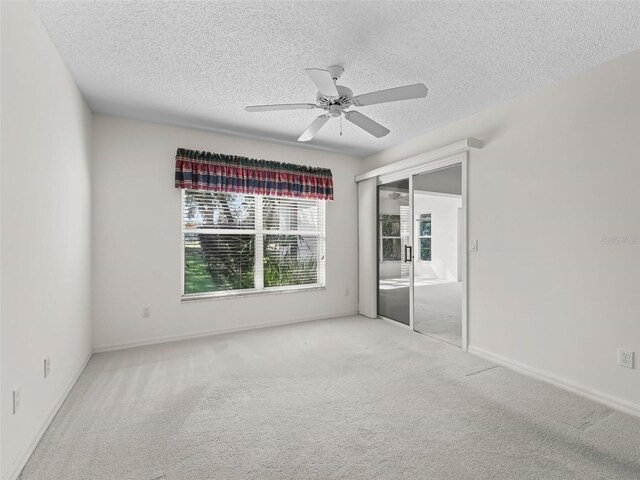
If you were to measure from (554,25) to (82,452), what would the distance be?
12.3 feet

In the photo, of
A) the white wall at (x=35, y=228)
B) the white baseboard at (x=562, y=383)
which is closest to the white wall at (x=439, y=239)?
the white baseboard at (x=562, y=383)

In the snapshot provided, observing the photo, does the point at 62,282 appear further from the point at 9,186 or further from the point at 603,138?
the point at 603,138

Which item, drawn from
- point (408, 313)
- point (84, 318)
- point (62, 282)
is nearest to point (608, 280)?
point (408, 313)

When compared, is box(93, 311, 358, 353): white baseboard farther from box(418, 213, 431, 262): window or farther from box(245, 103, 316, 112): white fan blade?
box(245, 103, 316, 112): white fan blade

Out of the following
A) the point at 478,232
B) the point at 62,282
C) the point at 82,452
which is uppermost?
the point at 478,232

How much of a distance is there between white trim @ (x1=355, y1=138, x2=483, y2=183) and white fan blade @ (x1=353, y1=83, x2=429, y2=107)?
4.40 ft

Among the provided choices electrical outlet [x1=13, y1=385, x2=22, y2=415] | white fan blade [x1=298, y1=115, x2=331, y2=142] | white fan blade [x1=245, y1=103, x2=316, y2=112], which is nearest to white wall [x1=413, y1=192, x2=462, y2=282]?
white fan blade [x1=298, y1=115, x2=331, y2=142]

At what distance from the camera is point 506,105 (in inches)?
119

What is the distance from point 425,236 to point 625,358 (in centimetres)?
226

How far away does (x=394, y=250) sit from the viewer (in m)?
4.48

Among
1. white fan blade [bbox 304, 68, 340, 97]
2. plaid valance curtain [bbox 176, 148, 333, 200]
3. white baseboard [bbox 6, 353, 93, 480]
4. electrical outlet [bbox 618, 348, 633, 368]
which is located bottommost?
white baseboard [bbox 6, 353, 93, 480]

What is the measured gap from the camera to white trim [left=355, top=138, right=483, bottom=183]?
3.19 meters

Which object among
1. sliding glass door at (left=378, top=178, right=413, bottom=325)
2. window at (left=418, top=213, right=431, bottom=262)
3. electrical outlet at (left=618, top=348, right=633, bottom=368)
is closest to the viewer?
electrical outlet at (left=618, top=348, right=633, bottom=368)

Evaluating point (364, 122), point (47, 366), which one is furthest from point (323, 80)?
point (47, 366)
